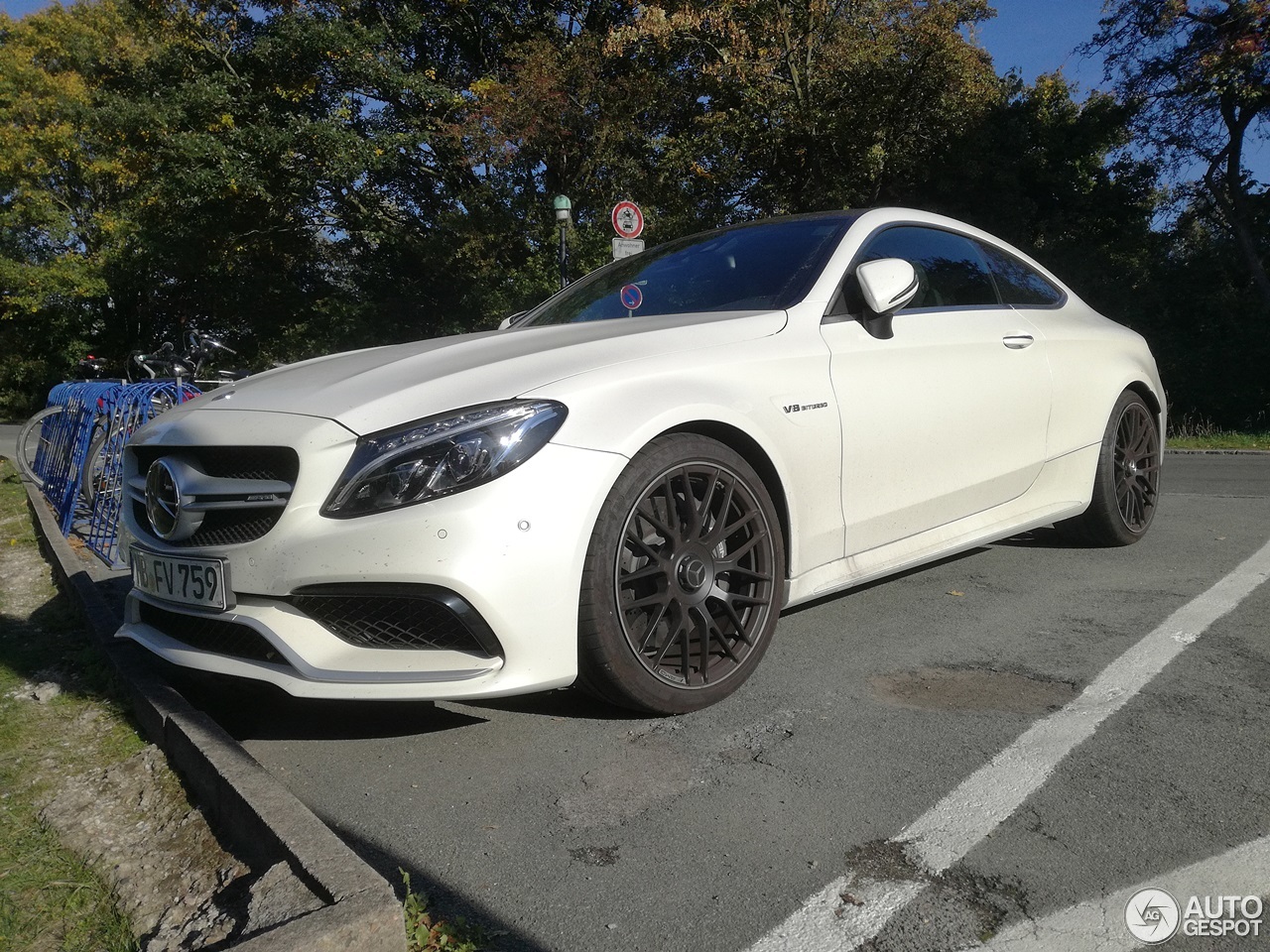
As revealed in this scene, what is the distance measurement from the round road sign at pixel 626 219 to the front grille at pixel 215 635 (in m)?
9.53

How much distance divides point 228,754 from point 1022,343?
129 inches

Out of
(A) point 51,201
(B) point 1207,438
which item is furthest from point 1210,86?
(A) point 51,201

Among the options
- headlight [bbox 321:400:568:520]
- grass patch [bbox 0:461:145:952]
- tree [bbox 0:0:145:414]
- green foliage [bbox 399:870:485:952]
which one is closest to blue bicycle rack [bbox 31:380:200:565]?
grass patch [bbox 0:461:145:952]

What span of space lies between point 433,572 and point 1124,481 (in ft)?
12.2

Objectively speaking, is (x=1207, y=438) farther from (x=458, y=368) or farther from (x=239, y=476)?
(x=239, y=476)

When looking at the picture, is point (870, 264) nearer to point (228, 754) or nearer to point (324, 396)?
point (324, 396)

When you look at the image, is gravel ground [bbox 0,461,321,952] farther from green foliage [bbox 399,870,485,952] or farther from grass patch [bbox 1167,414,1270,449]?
grass patch [bbox 1167,414,1270,449]

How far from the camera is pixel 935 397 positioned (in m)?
3.66

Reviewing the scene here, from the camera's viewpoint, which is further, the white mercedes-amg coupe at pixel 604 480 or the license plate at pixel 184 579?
the license plate at pixel 184 579

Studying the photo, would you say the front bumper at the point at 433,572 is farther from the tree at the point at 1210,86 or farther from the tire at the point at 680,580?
the tree at the point at 1210,86

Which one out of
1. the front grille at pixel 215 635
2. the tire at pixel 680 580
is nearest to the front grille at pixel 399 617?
the front grille at pixel 215 635

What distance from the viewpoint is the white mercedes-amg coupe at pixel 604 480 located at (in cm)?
247

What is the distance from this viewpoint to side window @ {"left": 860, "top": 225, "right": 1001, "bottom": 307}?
3868 mm

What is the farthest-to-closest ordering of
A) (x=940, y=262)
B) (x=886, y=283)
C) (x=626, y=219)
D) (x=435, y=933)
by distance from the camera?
(x=626, y=219) < (x=940, y=262) < (x=886, y=283) < (x=435, y=933)
